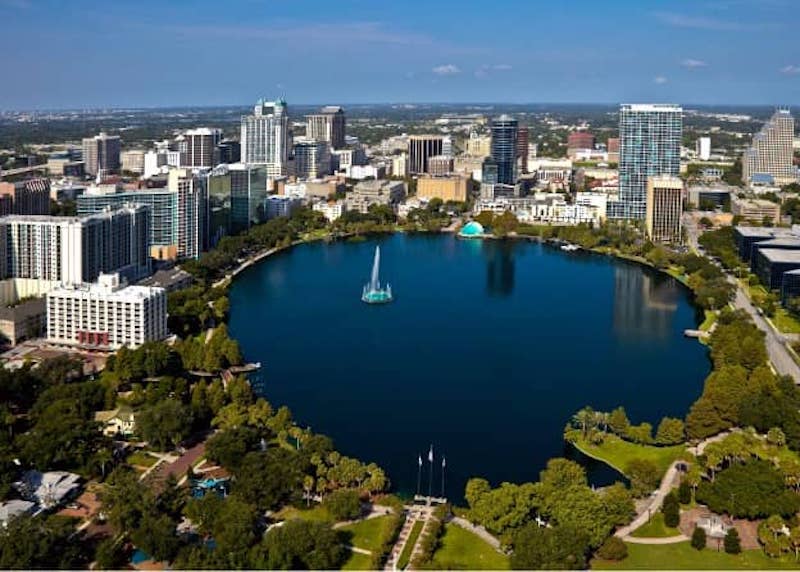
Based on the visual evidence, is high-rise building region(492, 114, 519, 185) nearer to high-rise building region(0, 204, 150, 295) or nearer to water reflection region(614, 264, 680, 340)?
water reflection region(614, 264, 680, 340)

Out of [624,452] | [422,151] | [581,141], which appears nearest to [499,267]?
[624,452]

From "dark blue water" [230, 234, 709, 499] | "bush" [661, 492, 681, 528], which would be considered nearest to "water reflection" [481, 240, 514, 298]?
"dark blue water" [230, 234, 709, 499]

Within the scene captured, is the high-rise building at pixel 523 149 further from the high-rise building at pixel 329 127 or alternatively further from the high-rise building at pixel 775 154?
the high-rise building at pixel 775 154

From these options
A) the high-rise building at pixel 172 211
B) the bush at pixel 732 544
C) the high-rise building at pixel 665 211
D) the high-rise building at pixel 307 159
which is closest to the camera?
the bush at pixel 732 544

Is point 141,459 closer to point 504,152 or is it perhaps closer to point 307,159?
point 504,152

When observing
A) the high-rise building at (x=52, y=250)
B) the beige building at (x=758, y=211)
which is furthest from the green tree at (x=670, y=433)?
the beige building at (x=758, y=211)

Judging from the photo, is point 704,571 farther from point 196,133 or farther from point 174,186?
point 196,133
